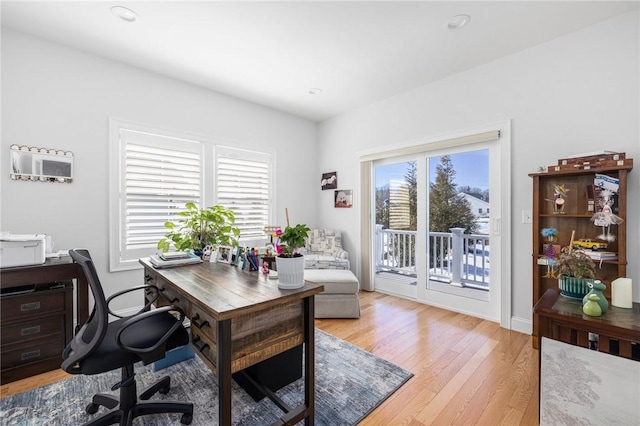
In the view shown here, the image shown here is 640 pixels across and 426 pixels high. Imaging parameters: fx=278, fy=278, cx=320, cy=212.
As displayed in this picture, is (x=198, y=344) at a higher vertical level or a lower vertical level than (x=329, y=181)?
lower

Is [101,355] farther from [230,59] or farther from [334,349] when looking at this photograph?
[230,59]

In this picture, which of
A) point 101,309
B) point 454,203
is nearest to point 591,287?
point 454,203

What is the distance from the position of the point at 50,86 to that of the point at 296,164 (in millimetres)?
2996

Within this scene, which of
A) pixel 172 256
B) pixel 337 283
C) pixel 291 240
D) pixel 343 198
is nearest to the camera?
pixel 291 240

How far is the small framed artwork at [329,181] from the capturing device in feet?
15.3

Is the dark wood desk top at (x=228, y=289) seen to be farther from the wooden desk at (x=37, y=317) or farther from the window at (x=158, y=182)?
the window at (x=158, y=182)

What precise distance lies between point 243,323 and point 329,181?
11.9 feet

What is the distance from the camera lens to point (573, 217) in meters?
2.48

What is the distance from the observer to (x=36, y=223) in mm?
2551

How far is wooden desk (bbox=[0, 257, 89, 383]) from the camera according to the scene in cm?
200

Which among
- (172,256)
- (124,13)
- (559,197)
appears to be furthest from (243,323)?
(559,197)

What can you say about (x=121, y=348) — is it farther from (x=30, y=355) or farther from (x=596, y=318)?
(x=596, y=318)

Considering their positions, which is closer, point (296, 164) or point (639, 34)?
point (639, 34)

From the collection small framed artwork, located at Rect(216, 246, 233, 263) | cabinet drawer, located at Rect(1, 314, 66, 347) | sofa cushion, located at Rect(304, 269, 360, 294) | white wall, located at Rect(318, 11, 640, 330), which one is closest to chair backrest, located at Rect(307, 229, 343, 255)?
sofa cushion, located at Rect(304, 269, 360, 294)
